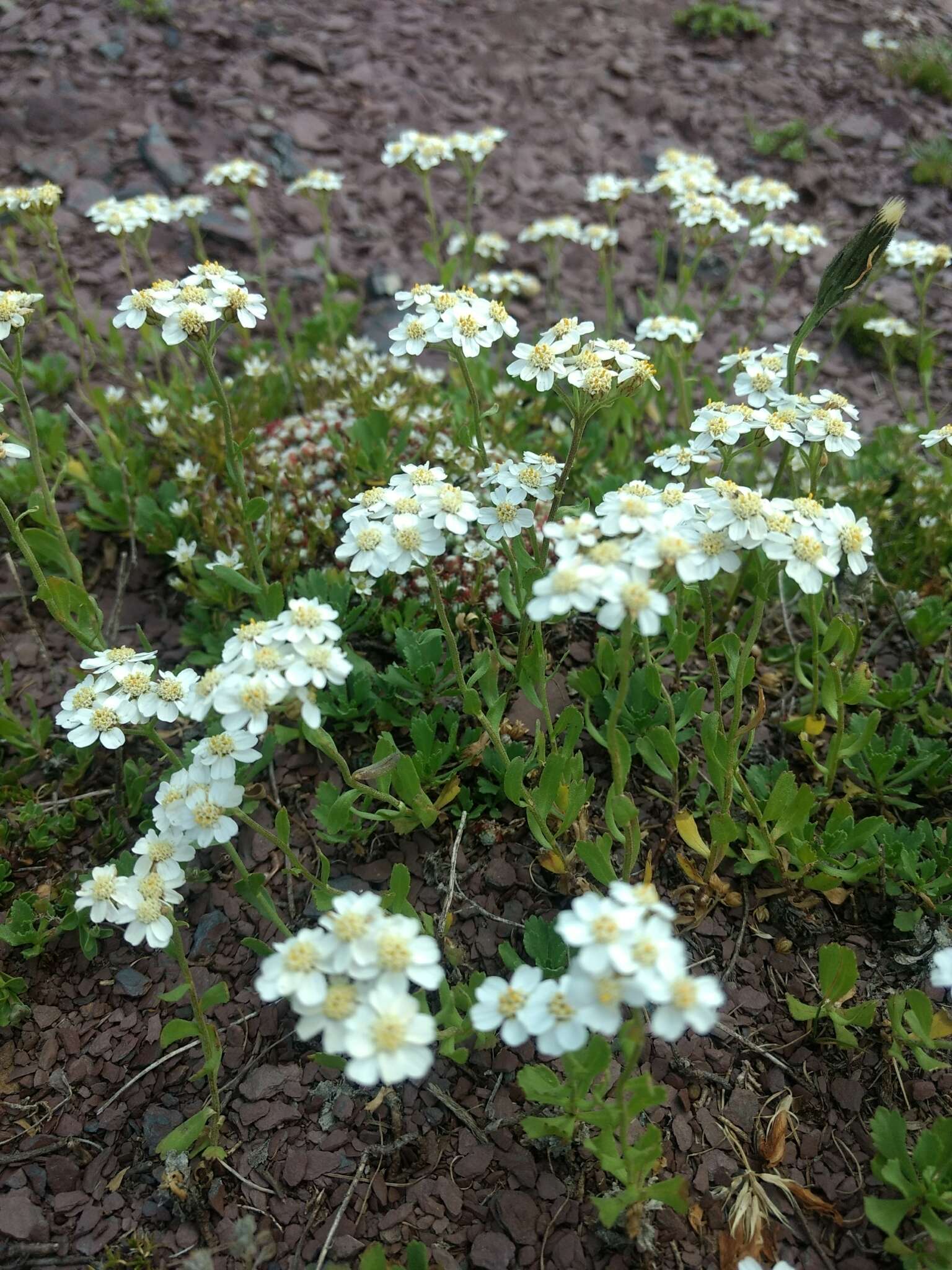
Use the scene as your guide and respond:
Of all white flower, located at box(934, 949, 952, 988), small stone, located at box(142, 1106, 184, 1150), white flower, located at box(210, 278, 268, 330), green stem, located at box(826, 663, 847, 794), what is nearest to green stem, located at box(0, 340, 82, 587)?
white flower, located at box(210, 278, 268, 330)


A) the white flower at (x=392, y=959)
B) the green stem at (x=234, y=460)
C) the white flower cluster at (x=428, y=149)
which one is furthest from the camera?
the white flower cluster at (x=428, y=149)

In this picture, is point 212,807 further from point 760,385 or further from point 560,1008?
point 760,385

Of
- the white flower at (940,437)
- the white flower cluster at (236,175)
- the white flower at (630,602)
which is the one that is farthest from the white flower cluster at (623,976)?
the white flower cluster at (236,175)

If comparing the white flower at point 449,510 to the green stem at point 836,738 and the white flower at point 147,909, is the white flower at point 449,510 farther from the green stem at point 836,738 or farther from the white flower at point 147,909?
the green stem at point 836,738

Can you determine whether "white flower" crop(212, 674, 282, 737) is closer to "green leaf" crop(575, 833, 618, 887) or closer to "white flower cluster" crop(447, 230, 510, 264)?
"green leaf" crop(575, 833, 618, 887)

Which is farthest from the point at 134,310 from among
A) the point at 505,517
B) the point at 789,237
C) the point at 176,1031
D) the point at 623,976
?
the point at 789,237

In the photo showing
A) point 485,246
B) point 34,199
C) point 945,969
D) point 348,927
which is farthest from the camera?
point 485,246
